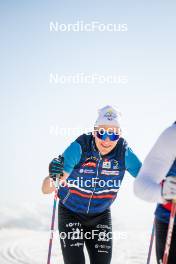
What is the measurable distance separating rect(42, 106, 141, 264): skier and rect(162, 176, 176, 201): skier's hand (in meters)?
1.71

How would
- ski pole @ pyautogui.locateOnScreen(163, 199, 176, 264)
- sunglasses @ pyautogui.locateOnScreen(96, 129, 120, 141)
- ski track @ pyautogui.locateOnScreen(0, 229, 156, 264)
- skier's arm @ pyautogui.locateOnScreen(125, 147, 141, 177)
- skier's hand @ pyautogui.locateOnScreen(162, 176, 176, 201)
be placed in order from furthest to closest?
ski track @ pyautogui.locateOnScreen(0, 229, 156, 264) < sunglasses @ pyautogui.locateOnScreen(96, 129, 120, 141) < skier's arm @ pyautogui.locateOnScreen(125, 147, 141, 177) < ski pole @ pyautogui.locateOnScreen(163, 199, 176, 264) < skier's hand @ pyautogui.locateOnScreen(162, 176, 176, 201)

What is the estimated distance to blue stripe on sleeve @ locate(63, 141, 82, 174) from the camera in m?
4.34

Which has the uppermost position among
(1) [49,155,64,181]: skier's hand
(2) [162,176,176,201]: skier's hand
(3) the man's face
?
(3) the man's face

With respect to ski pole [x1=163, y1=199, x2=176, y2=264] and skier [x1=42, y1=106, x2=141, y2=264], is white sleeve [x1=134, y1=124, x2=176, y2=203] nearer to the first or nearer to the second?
ski pole [x1=163, y1=199, x2=176, y2=264]

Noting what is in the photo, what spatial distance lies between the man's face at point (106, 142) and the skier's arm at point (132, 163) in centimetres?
17

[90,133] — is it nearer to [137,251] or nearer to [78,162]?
[78,162]

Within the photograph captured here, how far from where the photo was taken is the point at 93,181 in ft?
14.7

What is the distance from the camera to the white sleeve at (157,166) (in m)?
2.58

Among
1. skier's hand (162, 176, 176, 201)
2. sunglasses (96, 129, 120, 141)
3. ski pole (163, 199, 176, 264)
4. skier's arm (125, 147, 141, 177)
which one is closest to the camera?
skier's hand (162, 176, 176, 201)

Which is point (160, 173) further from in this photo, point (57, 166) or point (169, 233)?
point (57, 166)

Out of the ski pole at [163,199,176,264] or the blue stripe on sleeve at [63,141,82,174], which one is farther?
the blue stripe on sleeve at [63,141,82,174]

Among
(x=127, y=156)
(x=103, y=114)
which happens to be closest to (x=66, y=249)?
(x=127, y=156)

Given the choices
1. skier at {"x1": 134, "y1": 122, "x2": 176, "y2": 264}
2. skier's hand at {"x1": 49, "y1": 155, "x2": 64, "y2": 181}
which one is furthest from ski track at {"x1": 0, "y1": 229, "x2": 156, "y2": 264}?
skier at {"x1": 134, "y1": 122, "x2": 176, "y2": 264}

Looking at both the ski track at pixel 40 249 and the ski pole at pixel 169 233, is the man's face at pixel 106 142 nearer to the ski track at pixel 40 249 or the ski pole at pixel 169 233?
the ski pole at pixel 169 233
